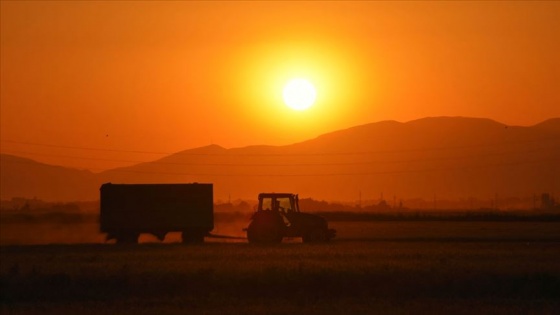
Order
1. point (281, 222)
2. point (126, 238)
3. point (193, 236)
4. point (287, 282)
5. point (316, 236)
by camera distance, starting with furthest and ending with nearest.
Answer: point (193, 236)
point (126, 238)
point (316, 236)
point (281, 222)
point (287, 282)

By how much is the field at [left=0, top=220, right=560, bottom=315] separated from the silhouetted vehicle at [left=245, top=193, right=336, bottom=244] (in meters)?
7.12

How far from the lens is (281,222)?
1881 inches

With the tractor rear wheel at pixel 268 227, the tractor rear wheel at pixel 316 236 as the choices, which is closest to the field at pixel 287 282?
the tractor rear wheel at pixel 268 227

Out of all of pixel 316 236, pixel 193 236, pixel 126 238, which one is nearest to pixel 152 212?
pixel 126 238

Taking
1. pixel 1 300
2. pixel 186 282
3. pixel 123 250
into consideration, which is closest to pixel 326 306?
pixel 186 282

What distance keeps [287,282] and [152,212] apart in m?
24.6

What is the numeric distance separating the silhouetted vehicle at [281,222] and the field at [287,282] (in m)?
7.12

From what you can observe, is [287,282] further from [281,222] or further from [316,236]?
[316,236]

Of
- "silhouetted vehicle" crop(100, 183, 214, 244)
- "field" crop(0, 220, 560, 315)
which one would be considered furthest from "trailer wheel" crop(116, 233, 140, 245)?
"field" crop(0, 220, 560, 315)

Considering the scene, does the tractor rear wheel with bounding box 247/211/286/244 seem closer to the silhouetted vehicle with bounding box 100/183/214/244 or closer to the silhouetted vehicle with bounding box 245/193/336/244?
the silhouetted vehicle with bounding box 245/193/336/244

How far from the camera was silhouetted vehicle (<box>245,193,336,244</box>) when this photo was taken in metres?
47.8

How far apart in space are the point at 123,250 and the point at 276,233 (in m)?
7.84

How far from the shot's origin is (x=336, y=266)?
32062 millimetres

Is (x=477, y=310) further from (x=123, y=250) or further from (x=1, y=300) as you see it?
(x=123, y=250)
